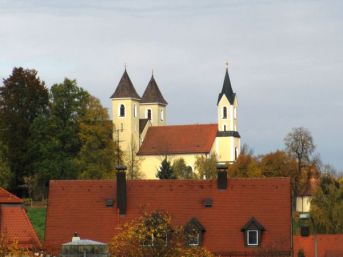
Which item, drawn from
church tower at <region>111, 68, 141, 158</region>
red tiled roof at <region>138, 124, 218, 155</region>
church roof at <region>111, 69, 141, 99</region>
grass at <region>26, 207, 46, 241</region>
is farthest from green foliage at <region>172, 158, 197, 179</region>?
grass at <region>26, 207, 46, 241</region>

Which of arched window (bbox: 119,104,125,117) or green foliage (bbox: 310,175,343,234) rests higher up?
arched window (bbox: 119,104,125,117)

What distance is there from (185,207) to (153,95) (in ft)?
403

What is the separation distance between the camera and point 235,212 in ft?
160

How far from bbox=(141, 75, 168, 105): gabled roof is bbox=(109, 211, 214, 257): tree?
132117 mm

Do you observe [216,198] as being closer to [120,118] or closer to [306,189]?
[306,189]

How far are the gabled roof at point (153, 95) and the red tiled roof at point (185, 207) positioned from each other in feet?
393

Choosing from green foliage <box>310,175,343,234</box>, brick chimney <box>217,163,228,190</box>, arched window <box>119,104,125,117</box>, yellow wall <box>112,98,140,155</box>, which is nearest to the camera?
brick chimney <box>217,163,228,190</box>

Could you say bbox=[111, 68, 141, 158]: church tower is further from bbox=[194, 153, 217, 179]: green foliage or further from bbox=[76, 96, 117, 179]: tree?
bbox=[76, 96, 117, 179]: tree

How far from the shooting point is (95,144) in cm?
11200

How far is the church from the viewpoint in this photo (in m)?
152

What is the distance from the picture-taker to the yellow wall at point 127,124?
501 feet

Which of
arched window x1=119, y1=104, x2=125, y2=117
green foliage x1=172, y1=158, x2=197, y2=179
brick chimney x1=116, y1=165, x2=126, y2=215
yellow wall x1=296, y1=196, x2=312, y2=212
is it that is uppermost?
→ arched window x1=119, y1=104, x2=125, y2=117

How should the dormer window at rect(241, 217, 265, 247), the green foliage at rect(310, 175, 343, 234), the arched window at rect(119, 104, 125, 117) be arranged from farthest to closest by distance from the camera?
1. the arched window at rect(119, 104, 125, 117)
2. the green foliage at rect(310, 175, 343, 234)
3. the dormer window at rect(241, 217, 265, 247)

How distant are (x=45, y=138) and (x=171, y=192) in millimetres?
57968
